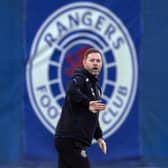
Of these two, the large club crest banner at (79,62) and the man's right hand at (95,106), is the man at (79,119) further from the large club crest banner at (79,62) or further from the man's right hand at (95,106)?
the large club crest banner at (79,62)

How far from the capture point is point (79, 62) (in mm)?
8742

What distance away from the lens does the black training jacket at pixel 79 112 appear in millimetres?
5785

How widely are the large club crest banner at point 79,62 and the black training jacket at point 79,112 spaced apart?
111 inches

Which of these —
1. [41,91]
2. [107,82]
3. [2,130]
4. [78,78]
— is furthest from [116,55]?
[78,78]

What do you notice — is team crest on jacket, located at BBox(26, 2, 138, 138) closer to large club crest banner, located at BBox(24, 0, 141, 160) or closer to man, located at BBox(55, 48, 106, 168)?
large club crest banner, located at BBox(24, 0, 141, 160)

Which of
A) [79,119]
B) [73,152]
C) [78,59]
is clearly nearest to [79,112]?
[79,119]

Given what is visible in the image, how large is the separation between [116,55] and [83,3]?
82 cm

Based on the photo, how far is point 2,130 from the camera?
8734 mm

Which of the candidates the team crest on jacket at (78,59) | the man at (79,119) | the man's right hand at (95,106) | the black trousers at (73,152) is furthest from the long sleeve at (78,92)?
the team crest on jacket at (78,59)

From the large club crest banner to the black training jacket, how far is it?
111 inches

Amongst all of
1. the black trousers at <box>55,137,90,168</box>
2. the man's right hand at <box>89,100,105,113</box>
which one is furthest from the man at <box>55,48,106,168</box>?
the man's right hand at <box>89,100,105,113</box>

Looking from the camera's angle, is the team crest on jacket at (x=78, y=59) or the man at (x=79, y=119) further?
the team crest on jacket at (x=78, y=59)

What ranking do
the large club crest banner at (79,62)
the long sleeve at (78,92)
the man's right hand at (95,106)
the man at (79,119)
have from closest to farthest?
1. the man's right hand at (95,106)
2. the long sleeve at (78,92)
3. the man at (79,119)
4. the large club crest banner at (79,62)

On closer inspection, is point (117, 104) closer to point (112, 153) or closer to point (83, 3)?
point (112, 153)
